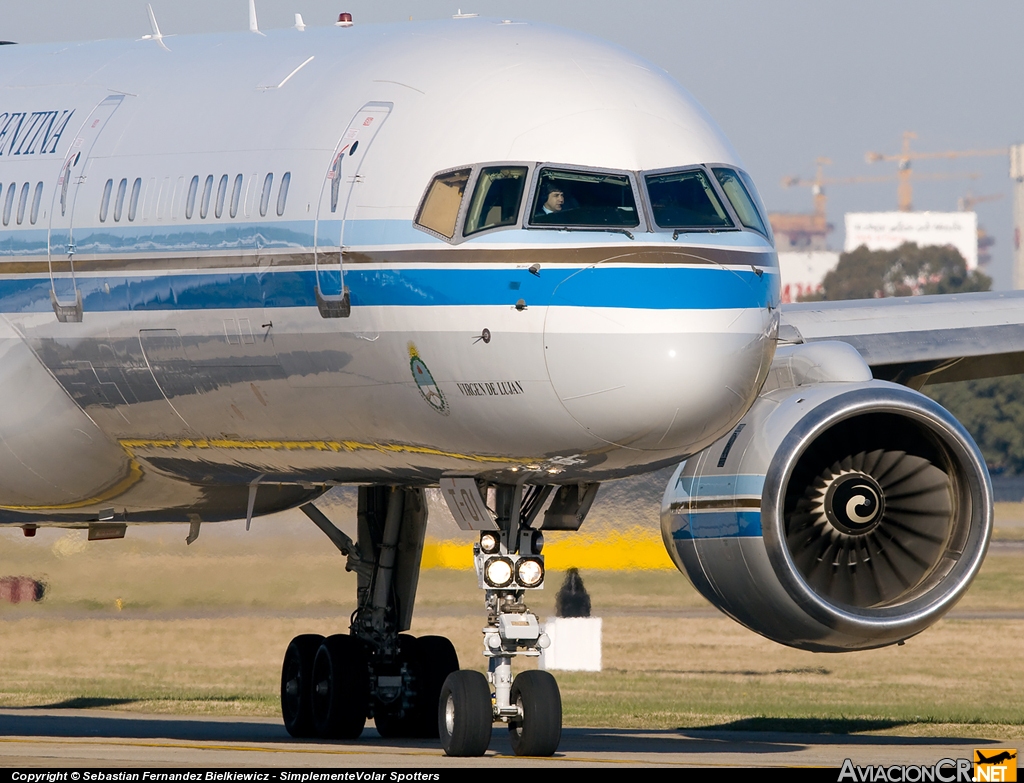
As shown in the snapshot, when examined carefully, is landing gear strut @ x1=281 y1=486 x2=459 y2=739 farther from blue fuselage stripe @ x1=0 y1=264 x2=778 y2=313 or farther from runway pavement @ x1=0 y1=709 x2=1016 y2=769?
blue fuselage stripe @ x1=0 y1=264 x2=778 y2=313

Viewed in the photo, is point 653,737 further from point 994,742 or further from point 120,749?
point 120,749

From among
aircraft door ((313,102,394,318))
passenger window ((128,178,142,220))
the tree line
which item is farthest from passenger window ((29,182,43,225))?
the tree line

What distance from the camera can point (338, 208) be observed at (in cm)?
1472

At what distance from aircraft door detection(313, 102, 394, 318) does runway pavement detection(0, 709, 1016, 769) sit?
123 inches

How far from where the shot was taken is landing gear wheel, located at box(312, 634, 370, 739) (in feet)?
62.5

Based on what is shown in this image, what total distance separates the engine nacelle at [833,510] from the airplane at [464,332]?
0.03 m

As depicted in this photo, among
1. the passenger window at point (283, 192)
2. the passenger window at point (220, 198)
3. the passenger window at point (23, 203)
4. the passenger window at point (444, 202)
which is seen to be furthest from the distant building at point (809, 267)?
the passenger window at point (444, 202)

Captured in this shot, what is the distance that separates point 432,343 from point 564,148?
1.52 metres

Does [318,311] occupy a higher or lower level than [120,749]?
higher

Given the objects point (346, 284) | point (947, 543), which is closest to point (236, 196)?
point (346, 284)

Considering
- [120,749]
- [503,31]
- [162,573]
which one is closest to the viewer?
[503,31]

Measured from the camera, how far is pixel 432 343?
14000 millimetres

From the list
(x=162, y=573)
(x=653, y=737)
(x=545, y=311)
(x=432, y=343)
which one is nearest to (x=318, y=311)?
(x=432, y=343)

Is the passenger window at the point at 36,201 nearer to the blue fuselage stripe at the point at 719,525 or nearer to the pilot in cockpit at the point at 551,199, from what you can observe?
the pilot in cockpit at the point at 551,199
